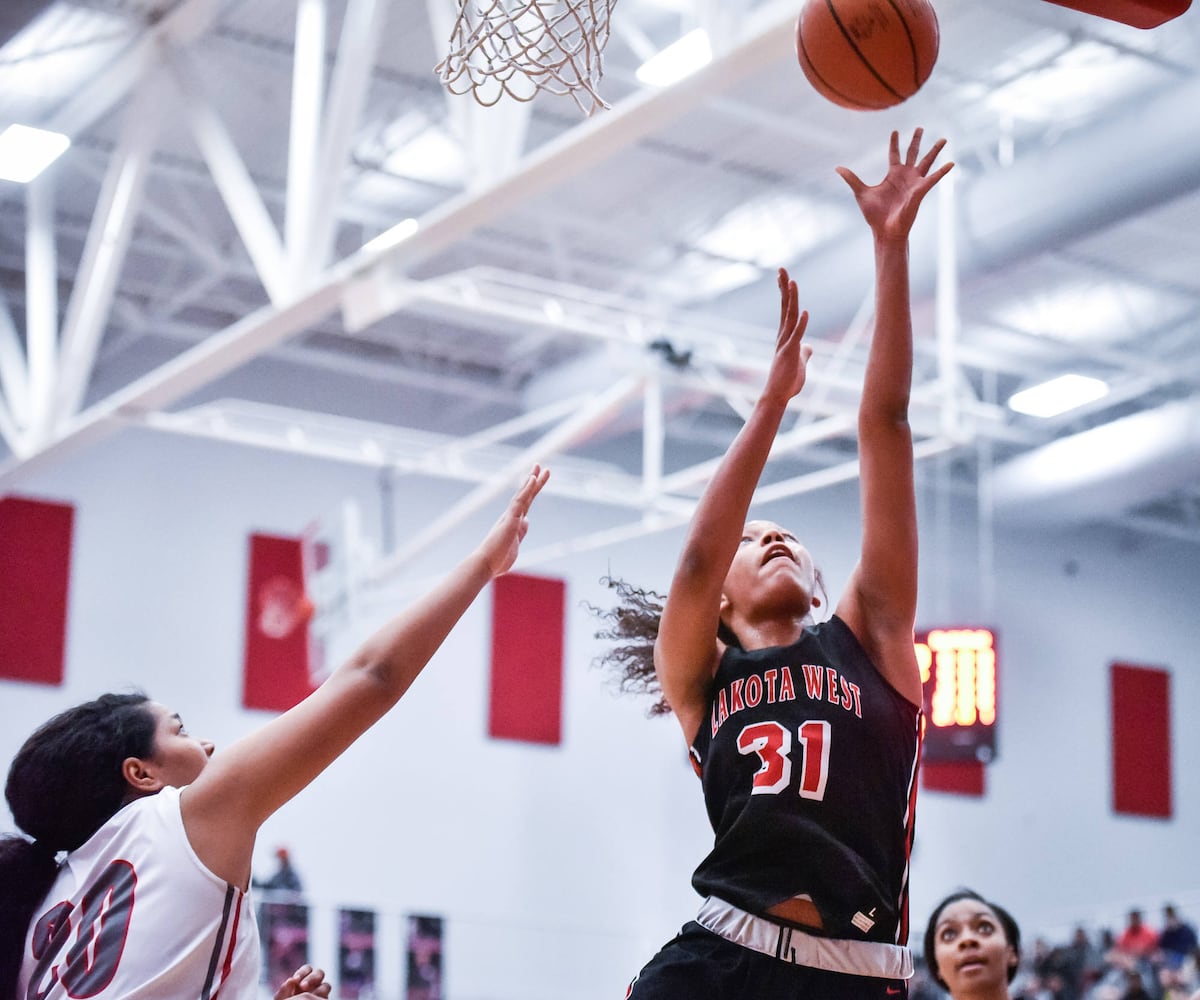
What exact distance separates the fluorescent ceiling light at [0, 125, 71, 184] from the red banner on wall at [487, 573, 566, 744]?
5527mm

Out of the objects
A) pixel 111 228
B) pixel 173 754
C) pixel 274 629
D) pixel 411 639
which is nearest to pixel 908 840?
pixel 411 639

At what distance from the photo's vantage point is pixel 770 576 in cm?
308

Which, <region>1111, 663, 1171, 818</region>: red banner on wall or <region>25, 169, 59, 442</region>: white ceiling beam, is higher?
<region>25, 169, 59, 442</region>: white ceiling beam

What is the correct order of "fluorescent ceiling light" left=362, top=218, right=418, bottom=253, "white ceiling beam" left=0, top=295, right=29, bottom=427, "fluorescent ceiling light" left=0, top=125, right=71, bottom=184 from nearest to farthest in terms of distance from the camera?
"fluorescent ceiling light" left=362, top=218, right=418, bottom=253, "fluorescent ceiling light" left=0, top=125, right=71, bottom=184, "white ceiling beam" left=0, top=295, right=29, bottom=427

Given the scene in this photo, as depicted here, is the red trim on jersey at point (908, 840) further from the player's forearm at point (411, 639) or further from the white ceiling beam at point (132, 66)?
the white ceiling beam at point (132, 66)

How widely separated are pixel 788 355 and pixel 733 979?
3.57 feet

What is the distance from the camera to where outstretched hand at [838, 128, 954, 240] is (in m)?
2.96

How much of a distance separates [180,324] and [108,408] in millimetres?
4525

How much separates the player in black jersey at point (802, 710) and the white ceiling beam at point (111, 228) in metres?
6.99

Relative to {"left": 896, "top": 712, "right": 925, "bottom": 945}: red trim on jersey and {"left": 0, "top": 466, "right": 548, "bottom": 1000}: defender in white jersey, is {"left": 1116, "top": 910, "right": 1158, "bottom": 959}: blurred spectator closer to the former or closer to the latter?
{"left": 896, "top": 712, "right": 925, "bottom": 945}: red trim on jersey

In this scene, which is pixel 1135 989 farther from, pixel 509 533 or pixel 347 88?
pixel 509 533

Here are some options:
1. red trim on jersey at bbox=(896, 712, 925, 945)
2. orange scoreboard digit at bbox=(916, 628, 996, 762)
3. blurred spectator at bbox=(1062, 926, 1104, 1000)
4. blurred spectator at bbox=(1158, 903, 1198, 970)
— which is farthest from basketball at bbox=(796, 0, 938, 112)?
blurred spectator at bbox=(1062, 926, 1104, 1000)

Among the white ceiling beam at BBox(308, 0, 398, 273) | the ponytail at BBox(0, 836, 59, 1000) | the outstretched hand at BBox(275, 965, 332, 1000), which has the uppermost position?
the white ceiling beam at BBox(308, 0, 398, 273)

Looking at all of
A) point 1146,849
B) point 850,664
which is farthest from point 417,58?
point 1146,849
